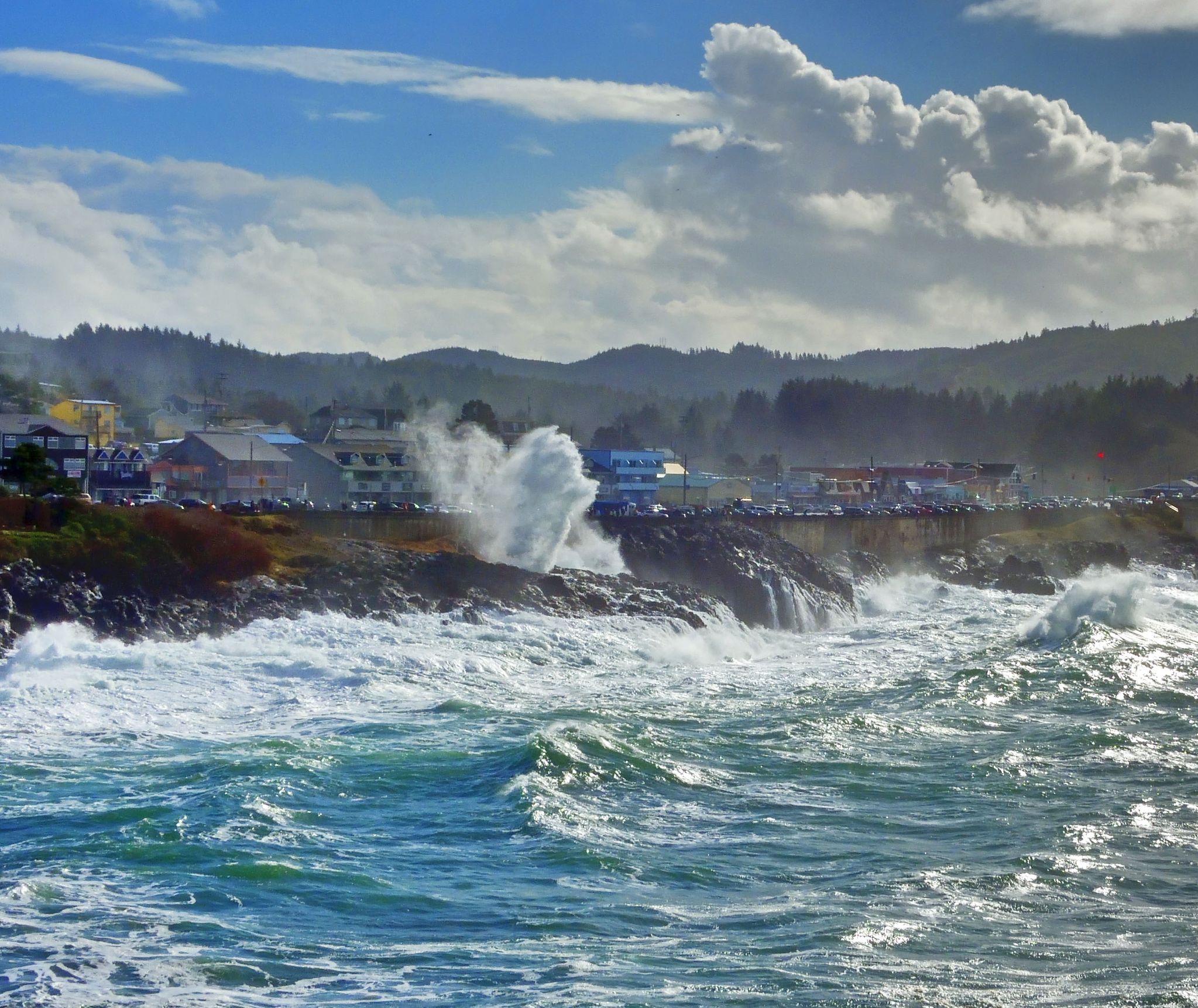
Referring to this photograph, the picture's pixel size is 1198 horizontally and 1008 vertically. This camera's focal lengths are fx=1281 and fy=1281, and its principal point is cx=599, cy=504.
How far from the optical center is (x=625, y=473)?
299 feet

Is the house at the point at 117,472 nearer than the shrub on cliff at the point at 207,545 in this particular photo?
No

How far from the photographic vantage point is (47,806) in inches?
713

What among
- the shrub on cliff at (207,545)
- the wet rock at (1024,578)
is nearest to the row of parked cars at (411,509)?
the shrub on cliff at (207,545)

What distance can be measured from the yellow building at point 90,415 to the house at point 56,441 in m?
31.0

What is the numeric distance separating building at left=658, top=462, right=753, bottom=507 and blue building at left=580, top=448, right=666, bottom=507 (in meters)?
1.96

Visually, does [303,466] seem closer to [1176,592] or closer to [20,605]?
[20,605]

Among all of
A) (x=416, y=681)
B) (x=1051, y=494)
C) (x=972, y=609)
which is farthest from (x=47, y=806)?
(x=1051, y=494)

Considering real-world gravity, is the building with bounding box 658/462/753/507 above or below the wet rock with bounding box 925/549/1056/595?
above

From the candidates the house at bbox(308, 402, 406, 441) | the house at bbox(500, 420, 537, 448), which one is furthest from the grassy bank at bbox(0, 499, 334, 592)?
the house at bbox(500, 420, 537, 448)

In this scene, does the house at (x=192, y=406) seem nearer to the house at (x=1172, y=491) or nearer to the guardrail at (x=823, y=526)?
the guardrail at (x=823, y=526)

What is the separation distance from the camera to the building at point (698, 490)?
95.4 m

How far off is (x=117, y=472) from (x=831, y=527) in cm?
3571

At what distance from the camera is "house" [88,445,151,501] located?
2440 inches

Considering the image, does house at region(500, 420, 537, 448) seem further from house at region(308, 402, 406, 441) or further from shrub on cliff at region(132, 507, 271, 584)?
shrub on cliff at region(132, 507, 271, 584)
